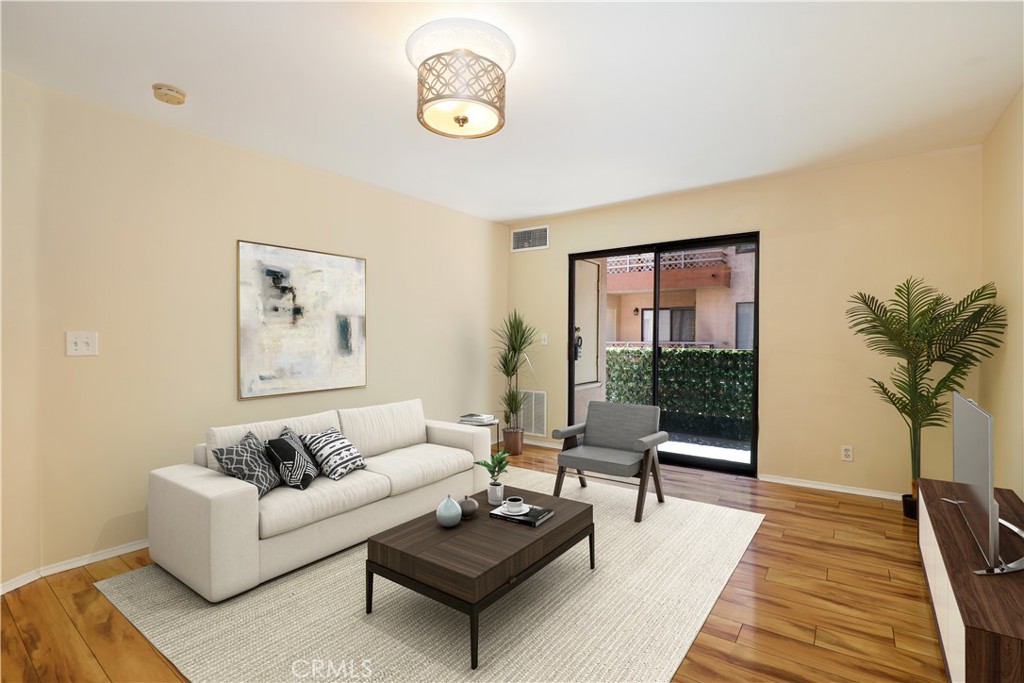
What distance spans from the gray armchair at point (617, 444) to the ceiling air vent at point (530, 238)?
2536 mm

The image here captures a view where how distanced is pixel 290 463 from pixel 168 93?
7.40ft

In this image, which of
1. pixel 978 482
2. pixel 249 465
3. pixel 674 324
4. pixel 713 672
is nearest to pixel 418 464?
pixel 249 465

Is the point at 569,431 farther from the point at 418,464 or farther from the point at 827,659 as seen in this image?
the point at 827,659

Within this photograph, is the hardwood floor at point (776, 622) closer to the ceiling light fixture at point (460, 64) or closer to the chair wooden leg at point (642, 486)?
the chair wooden leg at point (642, 486)

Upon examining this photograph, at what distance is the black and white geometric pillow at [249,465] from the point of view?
2.78 metres

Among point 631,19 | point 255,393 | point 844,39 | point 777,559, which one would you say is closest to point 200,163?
point 255,393

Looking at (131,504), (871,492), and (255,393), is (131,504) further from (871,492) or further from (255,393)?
(871,492)

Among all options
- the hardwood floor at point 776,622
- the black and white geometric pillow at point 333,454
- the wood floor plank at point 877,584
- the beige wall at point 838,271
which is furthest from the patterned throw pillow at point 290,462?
the beige wall at point 838,271

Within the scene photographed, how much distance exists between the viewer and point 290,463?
298 cm

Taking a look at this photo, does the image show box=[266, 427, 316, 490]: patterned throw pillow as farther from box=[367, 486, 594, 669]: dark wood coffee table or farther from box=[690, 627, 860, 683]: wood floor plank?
box=[690, 627, 860, 683]: wood floor plank

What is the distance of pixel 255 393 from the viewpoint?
12.2 feet

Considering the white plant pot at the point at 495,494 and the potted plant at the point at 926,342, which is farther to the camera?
the potted plant at the point at 926,342

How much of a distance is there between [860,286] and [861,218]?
568 millimetres

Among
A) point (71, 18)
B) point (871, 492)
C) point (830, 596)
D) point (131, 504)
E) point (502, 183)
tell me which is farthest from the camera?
point (502, 183)
